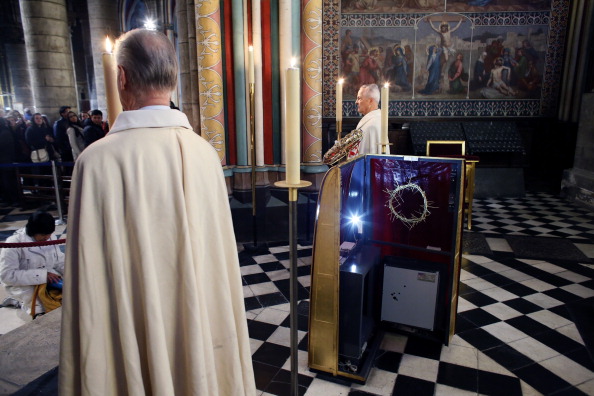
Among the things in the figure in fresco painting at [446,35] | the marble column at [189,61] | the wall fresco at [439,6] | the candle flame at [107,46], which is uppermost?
the wall fresco at [439,6]

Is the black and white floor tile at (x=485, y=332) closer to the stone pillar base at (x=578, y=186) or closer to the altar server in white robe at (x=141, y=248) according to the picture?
the altar server in white robe at (x=141, y=248)

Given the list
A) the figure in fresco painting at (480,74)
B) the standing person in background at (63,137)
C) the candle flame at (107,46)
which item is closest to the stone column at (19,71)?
the standing person in background at (63,137)

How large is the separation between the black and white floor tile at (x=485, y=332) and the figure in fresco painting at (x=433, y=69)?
5047mm

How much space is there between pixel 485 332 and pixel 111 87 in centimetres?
327

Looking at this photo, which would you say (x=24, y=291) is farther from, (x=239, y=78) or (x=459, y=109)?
(x=459, y=109)

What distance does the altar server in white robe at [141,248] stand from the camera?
46.6 inches

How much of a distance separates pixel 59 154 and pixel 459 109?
902cm

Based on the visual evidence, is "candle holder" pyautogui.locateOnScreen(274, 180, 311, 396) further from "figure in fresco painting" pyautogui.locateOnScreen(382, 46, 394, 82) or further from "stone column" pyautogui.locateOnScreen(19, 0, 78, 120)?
"stone column" pyautogui.locateOnScreen(19, 0, 78, 120)

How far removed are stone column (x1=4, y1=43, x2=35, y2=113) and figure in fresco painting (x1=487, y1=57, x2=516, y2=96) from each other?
21.0 m

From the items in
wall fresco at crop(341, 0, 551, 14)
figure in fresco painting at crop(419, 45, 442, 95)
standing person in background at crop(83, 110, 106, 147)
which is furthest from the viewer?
figure in fresco painting at crop(419, 45, 442, 95)

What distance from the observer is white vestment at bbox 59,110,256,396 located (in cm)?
118

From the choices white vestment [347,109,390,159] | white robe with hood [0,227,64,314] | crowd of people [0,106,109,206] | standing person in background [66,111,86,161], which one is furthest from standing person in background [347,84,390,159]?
standing person in background [66,111,86,161]

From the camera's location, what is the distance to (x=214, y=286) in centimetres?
146

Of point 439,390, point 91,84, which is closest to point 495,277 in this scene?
point 439,390
